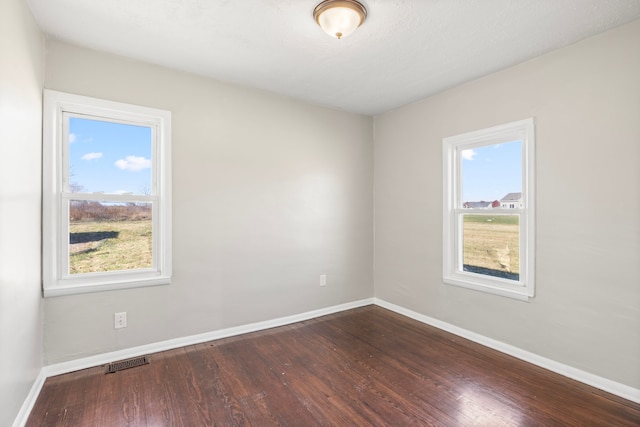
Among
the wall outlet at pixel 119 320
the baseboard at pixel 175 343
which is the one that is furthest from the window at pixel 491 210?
the wall outlet at pixel 119 320

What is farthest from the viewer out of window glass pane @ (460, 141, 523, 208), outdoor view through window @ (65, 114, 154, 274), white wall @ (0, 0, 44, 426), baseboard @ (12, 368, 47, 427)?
window glass pane @ (460, 141, 523, 208)

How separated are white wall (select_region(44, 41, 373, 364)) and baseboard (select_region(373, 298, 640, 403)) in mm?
1069

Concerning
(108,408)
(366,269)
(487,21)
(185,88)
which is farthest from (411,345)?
(185,88)

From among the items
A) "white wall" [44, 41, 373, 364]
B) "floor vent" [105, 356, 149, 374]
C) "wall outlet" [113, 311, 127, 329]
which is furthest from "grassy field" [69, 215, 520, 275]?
"floor vent" [105, 356, 149, 374]

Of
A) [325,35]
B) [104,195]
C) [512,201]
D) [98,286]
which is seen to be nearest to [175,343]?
[98,286]

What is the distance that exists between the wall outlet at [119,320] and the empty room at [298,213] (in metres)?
0.02

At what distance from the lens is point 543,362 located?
8.31 ft

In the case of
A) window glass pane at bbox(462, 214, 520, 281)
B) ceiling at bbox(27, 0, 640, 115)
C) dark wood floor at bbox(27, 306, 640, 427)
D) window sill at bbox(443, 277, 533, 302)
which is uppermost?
ceiling at bbox(27, 0, 640, 115)

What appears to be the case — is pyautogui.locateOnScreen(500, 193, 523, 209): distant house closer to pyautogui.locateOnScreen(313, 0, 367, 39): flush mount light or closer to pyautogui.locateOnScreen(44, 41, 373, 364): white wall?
pyautogui.locateOnScreen(44, 41, 373, 364): white wall

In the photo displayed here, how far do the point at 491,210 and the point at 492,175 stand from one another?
1.08 ft

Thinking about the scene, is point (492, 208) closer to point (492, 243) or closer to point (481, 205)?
point (481, 205)

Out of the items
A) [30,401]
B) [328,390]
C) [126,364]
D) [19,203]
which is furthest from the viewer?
[126,364]

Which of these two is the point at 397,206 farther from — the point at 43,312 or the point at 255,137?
the point at 43,312

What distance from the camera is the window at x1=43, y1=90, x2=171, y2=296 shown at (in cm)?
237
